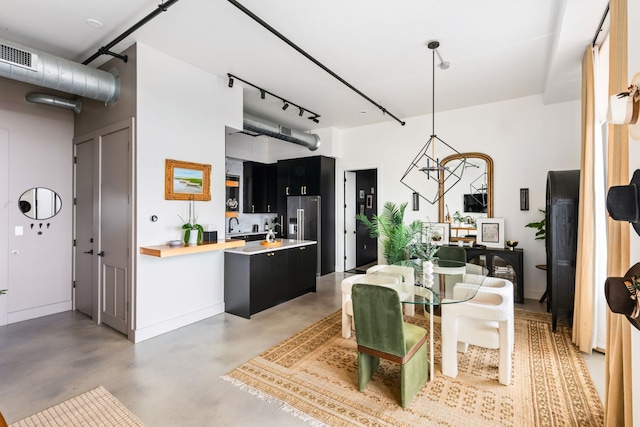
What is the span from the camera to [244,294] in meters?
4.18

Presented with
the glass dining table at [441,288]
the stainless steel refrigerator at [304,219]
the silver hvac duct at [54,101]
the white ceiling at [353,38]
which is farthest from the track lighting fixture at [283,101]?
the glass dining table at [441,288]

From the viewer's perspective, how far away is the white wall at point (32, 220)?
3.99 meters

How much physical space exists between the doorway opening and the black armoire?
3995 mm

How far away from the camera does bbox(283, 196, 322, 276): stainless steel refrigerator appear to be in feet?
22.1

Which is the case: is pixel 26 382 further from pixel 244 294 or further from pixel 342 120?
pixel 342 120

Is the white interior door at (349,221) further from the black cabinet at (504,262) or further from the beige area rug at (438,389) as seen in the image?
the beige area rug at (438,389)

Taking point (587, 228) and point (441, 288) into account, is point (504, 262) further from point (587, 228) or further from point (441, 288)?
point (441, 288)

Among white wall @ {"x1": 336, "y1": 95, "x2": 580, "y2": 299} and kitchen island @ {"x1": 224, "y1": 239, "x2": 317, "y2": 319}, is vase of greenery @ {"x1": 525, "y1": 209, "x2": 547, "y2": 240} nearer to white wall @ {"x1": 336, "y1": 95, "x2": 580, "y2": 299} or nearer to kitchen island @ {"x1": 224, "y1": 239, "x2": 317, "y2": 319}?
white wall @ {"x1": 336, "y1": 95, "x2": 580, "y2": 299}

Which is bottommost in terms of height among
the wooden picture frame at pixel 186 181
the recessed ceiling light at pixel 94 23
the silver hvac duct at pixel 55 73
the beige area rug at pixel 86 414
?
the beige area rug at pixel 86 414

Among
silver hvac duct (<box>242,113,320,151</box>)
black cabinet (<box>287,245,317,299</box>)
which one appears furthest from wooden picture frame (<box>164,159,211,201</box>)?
black cabinet (<box>287,245,317,299</box>)

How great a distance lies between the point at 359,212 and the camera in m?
7.62

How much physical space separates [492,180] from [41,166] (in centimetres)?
685

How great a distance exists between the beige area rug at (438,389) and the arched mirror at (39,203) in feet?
11.9

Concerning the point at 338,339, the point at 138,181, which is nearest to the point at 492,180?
the point at 338,339
